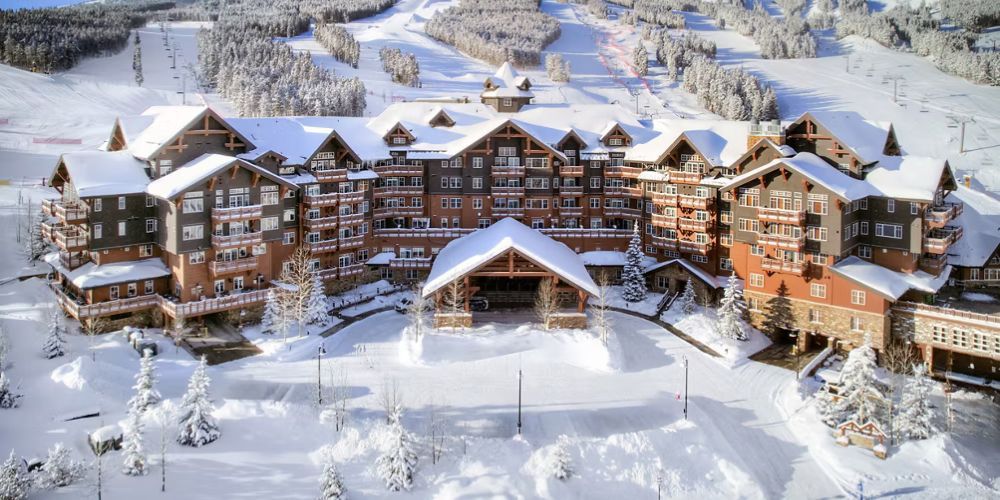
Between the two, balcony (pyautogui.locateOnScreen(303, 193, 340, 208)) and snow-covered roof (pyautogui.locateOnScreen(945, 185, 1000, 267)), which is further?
balcony (pyautogui.locateOnScreen(303, 193, 340, 208))

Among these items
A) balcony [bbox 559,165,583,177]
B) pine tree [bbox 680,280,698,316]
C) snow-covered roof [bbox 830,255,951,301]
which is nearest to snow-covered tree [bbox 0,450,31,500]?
pine tree [bbox 680,280,698,316]

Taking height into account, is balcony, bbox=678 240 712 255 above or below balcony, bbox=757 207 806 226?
below

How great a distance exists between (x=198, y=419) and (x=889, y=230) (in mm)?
45323

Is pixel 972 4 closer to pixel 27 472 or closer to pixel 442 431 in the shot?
pixel 442 431

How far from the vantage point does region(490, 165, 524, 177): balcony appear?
64688 millimetres

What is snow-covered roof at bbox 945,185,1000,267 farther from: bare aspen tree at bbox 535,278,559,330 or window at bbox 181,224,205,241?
window at bbox 181,224,205,241

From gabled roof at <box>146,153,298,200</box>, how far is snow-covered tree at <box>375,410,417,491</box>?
24401mm

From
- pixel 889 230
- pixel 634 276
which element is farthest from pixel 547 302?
pixel 889 230

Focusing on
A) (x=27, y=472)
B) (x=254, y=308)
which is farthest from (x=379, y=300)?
(x=27, y=472)

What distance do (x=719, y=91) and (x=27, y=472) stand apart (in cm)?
12010

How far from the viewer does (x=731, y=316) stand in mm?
50750

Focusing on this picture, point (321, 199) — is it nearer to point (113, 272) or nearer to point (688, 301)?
point (113, 272)

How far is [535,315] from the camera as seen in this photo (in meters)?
54.2

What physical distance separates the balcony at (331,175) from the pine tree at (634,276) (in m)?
23.7
